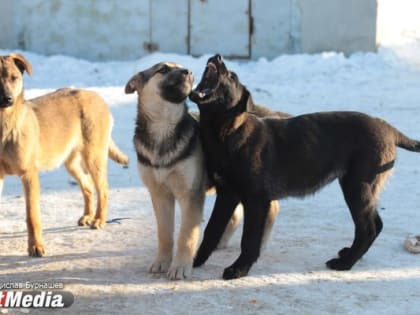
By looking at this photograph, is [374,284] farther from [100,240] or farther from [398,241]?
[100,240]

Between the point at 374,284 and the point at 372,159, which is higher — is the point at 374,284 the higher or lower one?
the lower one

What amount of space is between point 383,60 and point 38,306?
10.2m

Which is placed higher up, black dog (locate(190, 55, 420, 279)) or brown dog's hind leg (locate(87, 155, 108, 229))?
black dog (locate(190, 55, 420, 279))

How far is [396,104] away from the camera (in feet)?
38.9

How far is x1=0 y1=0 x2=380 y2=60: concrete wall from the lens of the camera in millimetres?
14352

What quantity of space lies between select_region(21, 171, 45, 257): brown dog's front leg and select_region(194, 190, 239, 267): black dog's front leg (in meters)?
1.29

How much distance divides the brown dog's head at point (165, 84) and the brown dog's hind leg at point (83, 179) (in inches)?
74.1

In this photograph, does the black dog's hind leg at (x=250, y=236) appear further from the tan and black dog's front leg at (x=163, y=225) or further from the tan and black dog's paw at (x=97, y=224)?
the tan and black dog's paw at (x=97, y=224)

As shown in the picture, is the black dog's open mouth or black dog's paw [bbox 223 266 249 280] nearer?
the black dog's open mouth

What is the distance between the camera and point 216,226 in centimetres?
576

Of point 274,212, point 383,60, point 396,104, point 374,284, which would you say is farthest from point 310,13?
point 374,284

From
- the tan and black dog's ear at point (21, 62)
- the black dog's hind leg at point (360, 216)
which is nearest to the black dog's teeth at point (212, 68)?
the black dog's hind leg at point (360, 216)

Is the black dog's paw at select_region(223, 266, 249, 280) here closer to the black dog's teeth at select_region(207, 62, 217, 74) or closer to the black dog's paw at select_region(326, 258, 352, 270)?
the black dog's paw at select_region(326, 258, 352, 270)

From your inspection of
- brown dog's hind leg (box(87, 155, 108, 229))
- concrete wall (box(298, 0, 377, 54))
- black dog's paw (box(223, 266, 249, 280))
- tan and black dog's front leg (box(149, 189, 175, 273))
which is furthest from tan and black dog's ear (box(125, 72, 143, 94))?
concrete wall (box(298, 0, 377, 54))
